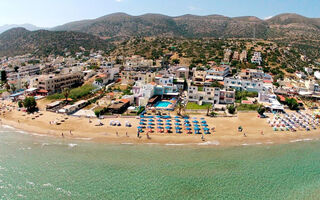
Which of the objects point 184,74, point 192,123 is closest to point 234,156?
point 192,123

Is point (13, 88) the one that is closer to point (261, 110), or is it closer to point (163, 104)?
point (163, 104)

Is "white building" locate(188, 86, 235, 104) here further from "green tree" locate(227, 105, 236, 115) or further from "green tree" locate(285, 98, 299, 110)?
"green tree" locate(285, 98, 299, 110)

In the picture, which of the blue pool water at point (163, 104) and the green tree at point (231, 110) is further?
the blue pool water at point (163, 104)

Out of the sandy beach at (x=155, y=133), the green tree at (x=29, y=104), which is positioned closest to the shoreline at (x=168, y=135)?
the sandy beach at (x=155, y=133)

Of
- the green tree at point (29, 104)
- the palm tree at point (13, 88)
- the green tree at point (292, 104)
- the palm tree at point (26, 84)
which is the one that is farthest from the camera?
the palm tree at point (26, 84)

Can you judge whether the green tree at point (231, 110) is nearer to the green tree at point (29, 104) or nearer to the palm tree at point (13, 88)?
the green tree at point (29, 104)

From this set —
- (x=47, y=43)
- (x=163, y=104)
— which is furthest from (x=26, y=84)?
(x=47, y=43)

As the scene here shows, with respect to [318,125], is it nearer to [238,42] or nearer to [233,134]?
[233,134]
